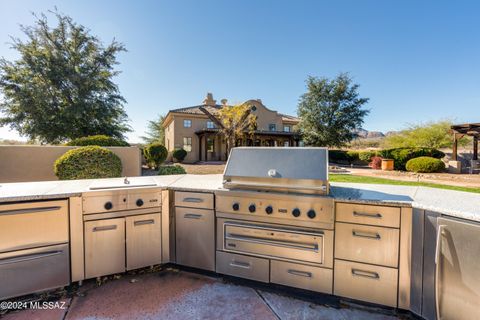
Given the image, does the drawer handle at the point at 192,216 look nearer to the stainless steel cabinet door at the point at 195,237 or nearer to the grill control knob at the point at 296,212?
the stainless steel cabinet door at the point at 195,237

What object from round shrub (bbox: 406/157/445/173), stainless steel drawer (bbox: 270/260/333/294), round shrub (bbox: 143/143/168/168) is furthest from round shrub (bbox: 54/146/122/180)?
round shrub (bbox: 406/157/445/173)

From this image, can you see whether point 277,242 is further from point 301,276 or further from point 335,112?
point 335,112

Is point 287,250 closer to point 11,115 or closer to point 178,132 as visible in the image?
point 178,132

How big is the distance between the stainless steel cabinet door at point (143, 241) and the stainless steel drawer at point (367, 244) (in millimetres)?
2145

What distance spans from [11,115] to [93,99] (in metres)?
5.12

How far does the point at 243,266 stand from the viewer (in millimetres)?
2395

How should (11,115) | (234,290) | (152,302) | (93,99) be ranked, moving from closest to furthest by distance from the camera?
(152,302) < (234,290) < (11,115) < (93,99)

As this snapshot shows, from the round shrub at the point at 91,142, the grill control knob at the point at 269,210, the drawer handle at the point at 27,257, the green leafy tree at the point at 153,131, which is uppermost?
the green leafy tree at the point at 153,131

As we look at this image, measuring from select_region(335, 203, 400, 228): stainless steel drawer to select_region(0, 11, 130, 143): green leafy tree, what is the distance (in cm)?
1789

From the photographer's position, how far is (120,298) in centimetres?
222

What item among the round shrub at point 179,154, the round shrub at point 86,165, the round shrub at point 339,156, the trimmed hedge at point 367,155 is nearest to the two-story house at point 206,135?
the round shrub at point 179,154

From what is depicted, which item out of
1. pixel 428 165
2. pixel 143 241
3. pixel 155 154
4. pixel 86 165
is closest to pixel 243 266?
pixel 143 241

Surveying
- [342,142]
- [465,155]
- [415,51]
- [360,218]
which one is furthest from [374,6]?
[465,155]

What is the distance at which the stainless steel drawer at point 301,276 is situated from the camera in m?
2.11
